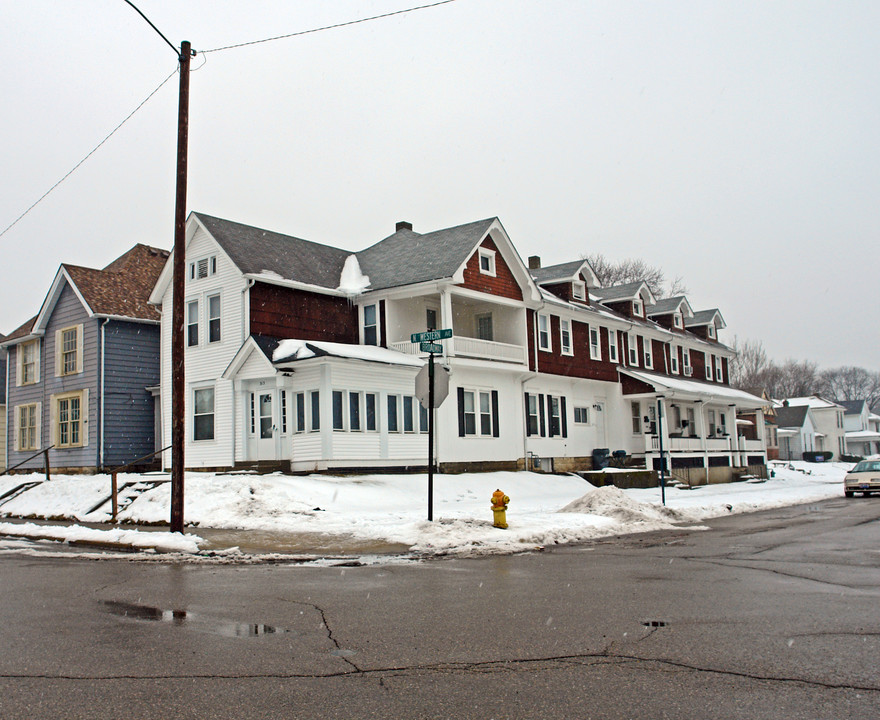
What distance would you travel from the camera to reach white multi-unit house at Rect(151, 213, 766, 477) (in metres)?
26.3

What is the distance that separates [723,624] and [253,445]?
21.5m

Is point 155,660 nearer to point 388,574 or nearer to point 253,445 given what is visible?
point 388,574

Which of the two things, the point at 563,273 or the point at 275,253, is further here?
the point at 563,273

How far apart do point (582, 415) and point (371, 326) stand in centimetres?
1168

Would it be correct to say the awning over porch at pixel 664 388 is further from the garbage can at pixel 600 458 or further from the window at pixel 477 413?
the window at pixel 477 413

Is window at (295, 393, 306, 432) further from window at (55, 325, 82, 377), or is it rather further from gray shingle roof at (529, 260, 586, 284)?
gray shingle roof at (529, 260, 586, 284)

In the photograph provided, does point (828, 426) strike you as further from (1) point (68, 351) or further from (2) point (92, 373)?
(1) point (68, 351)

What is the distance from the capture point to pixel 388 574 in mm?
10984

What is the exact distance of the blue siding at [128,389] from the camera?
30984 mm

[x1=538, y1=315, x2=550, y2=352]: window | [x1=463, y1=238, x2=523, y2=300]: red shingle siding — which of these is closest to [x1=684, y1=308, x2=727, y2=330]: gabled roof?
[x1=538, y1=315, x2=550, y2=352]: window

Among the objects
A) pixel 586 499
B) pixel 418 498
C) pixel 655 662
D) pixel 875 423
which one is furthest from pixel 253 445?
pixel 875 423

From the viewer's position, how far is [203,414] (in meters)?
28.8

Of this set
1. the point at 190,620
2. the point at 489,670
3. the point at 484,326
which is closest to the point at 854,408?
the point at 484,326

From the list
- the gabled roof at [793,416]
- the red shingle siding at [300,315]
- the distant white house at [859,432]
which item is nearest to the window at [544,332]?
the red shingle siding at [300,315]
